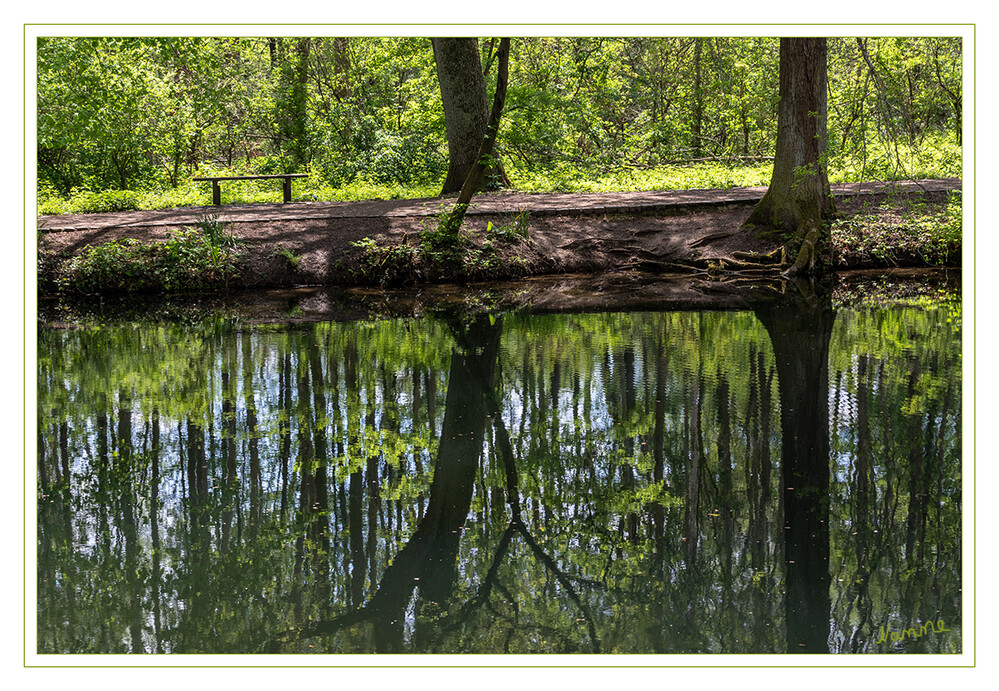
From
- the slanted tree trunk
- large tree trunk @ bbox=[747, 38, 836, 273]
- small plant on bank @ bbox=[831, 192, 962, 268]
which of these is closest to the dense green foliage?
small plant on bank @ bbox=[831, 192, 962, 268]

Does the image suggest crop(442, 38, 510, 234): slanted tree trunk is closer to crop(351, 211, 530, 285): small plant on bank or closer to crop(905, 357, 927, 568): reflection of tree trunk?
crop(351, 211, 530, 285): small plant on bank

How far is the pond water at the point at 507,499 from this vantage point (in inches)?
195

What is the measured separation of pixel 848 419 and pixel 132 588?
5.76m

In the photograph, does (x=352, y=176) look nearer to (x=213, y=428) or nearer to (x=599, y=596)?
(x=213, y=428)

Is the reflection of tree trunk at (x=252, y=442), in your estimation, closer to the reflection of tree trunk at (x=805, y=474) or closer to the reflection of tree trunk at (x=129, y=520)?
the reflection of tree trunk at (x=129, y=520)

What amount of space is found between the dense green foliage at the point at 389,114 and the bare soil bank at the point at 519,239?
8.52 ft

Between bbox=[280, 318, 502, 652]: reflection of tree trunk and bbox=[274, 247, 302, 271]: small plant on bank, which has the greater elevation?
bbox=[274, 247, 302, 271]: small plant on bank

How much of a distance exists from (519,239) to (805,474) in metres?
10.7

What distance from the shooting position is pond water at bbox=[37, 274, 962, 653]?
495cm

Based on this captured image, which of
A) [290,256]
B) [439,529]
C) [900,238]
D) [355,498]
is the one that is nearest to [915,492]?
[439,529]

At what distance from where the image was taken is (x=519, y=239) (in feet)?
55.5
